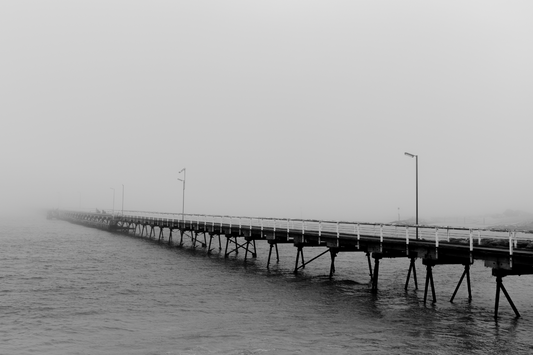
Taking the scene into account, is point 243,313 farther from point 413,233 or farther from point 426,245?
point 413,233

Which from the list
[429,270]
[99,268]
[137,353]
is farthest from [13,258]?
[429,270]

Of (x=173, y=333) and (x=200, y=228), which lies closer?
(x=173, y=333)

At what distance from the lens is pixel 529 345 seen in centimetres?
1722

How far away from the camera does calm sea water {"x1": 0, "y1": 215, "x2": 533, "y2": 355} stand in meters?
16.8

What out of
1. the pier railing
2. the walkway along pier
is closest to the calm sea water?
the walkway along pier

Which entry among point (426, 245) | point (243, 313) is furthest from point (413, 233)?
point (243, 313)

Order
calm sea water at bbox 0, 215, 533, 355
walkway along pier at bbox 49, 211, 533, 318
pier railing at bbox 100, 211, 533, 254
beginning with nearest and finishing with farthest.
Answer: calm sea water at bbox 0, 215, 533, 355
walkway along pier at bbox 49, 211, 533, 318
pier railing at bbox 100, 211, 533, 254

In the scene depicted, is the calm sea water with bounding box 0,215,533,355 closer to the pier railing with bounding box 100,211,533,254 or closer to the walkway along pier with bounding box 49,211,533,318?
the walkway along pier with bounding box 49,211,533,318

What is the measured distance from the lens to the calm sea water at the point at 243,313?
16844 millimetres

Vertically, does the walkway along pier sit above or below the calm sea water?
above

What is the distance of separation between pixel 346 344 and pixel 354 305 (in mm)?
7374

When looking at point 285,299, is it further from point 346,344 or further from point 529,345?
point 529,345

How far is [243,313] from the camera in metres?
22.2

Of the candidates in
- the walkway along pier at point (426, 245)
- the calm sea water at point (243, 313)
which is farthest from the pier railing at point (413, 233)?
the calm sea water at point (243, 313)
